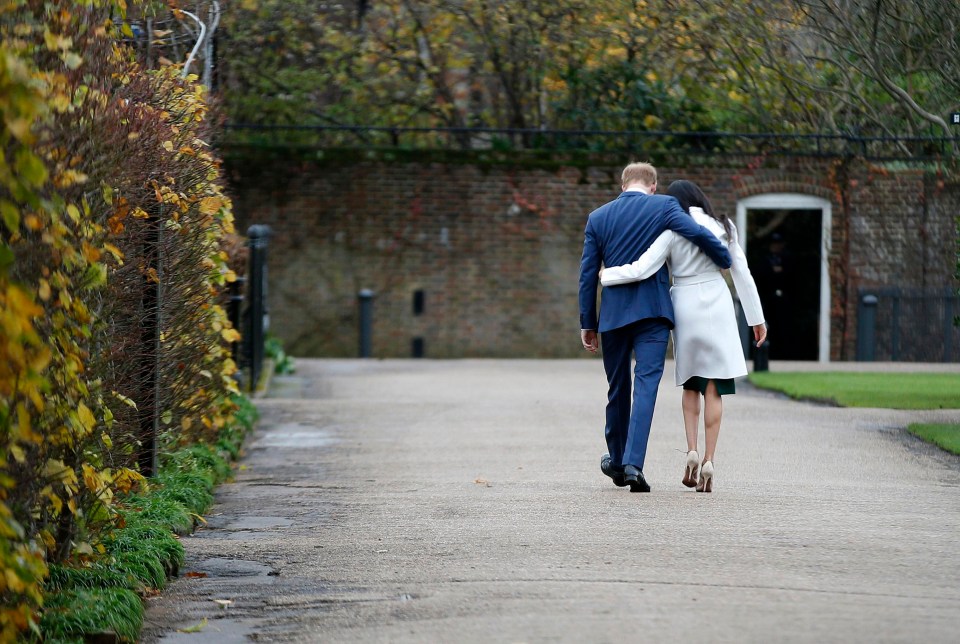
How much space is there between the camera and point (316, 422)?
1291cm

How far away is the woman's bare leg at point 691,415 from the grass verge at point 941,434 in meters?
2.58

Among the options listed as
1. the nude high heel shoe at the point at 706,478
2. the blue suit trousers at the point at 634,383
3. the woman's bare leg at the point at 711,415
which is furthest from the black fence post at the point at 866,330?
the nude high heel shoe at the point at 706,478

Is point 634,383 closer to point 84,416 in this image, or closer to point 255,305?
point 84,416

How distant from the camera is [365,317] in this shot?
22.5m

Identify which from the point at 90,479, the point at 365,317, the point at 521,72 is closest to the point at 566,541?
the point at 90,479

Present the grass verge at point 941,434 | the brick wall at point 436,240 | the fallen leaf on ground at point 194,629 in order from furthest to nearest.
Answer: the brick wall at point 436,240 < the grass verge at point 941,434 < the fallen leaf on ground at point 194,629

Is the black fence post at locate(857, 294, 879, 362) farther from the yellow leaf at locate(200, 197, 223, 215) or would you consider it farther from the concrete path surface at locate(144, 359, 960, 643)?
the yellow leaf at locate(200, 197, 223, 215)

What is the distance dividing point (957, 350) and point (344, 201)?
9459 millimetres

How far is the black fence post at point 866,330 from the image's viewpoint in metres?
22.1

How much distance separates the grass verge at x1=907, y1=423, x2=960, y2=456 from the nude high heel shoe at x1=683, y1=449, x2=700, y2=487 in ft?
9.05

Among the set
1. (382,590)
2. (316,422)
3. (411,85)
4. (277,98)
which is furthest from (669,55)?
(382,590)

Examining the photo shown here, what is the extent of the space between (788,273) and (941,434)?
11.8m

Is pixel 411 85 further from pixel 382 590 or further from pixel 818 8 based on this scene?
pixel 382 590

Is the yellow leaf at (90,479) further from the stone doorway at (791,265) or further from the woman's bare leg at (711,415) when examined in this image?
Answer: the stone doorway at (791,265)
